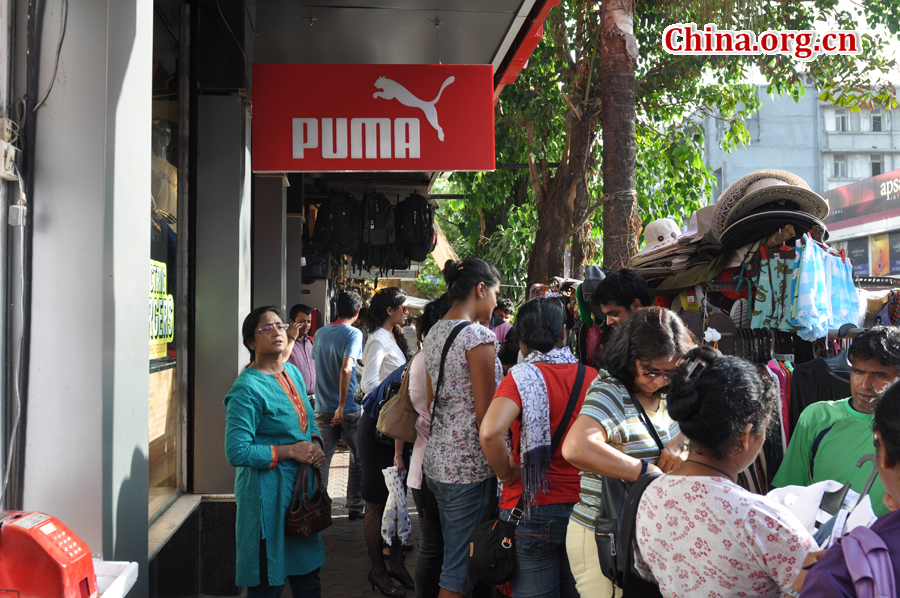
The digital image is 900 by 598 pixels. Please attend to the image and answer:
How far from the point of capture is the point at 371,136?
502 cm

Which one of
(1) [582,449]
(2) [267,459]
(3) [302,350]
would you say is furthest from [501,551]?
(3) [302,350]

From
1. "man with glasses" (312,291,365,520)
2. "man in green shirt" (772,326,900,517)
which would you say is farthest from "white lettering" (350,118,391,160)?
"man in green shirt" (772,326,900,517)

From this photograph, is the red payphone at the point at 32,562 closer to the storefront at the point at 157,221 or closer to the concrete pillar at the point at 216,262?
the storefront at the point at 157,221

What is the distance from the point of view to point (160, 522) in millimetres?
4289

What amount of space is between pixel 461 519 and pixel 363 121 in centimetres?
290

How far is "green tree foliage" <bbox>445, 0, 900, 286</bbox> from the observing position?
8688 millimetres

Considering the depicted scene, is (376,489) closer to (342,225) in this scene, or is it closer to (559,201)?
(342,225)

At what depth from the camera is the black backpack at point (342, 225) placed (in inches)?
342

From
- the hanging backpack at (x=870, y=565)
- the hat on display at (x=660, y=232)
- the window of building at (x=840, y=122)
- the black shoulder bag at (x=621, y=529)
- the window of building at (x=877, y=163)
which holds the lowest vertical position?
the black shoulder bag at (x=621, y=529)

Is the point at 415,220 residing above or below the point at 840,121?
below

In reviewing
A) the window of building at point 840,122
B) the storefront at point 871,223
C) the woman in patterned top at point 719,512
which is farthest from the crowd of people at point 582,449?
the window of building at point 840,122

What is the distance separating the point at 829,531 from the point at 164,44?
460cm

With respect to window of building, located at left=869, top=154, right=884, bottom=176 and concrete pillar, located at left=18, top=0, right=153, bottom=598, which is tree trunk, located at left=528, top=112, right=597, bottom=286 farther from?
window of building, located at left=869, top=154, right=884, bottom=176
